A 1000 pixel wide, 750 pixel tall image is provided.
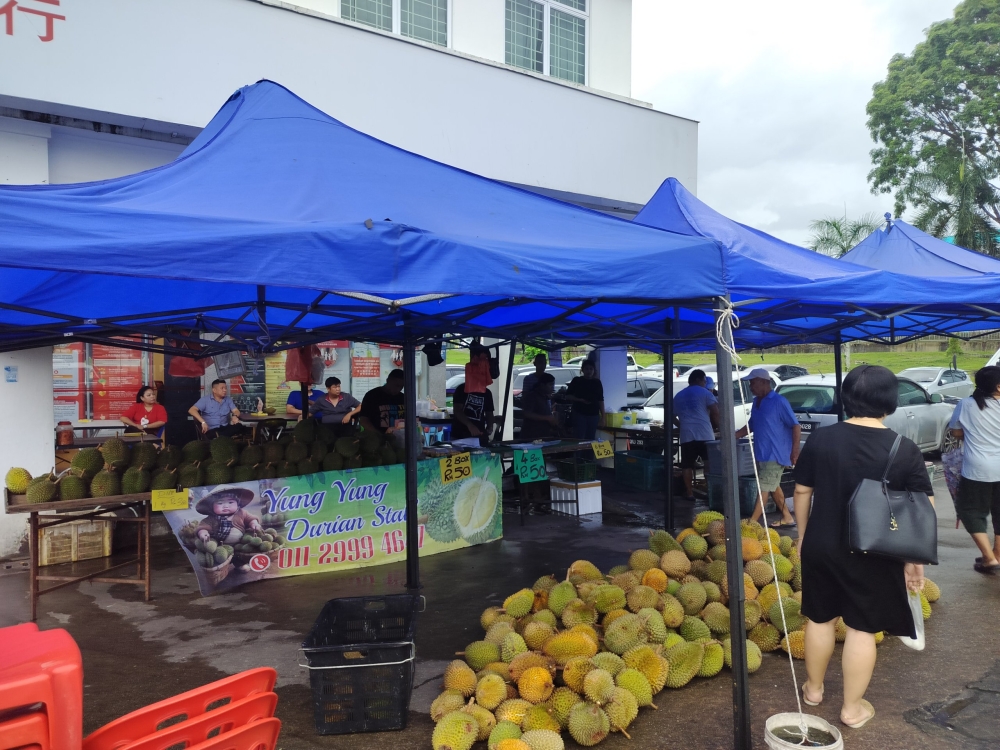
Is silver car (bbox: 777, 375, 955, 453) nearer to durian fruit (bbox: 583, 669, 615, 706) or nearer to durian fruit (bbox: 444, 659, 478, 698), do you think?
durian fruit (bbox: 583, 669, 615, 706)

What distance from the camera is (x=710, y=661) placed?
13.1ft

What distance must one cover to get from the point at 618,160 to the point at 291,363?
5983 mm

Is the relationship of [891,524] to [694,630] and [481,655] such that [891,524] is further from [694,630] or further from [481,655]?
[481,655]

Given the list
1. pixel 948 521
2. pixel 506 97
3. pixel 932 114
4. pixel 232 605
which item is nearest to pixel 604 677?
pixel 232 605

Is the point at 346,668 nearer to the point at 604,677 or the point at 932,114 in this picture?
the point at 604,677

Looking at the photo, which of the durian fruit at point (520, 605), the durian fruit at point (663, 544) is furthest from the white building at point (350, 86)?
the durian fruit at point (663, 544)

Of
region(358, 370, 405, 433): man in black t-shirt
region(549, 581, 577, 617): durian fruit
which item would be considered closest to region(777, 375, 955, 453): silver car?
region(358, 370, 405, 433): man in black t-shirt

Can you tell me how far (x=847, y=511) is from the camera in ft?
11.0

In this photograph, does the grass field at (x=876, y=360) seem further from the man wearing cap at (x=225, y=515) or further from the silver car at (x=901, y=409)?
the man wearing cap at (x=225, y=515)

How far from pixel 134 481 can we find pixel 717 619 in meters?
→ 4.26

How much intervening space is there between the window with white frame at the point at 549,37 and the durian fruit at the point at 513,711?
9.56 metres

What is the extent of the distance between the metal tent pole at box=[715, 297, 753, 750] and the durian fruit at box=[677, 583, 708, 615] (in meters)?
0.81

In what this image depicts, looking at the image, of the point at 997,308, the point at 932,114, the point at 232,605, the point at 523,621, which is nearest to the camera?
the point at 523,621

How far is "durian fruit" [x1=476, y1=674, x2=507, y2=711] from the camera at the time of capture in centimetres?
335
